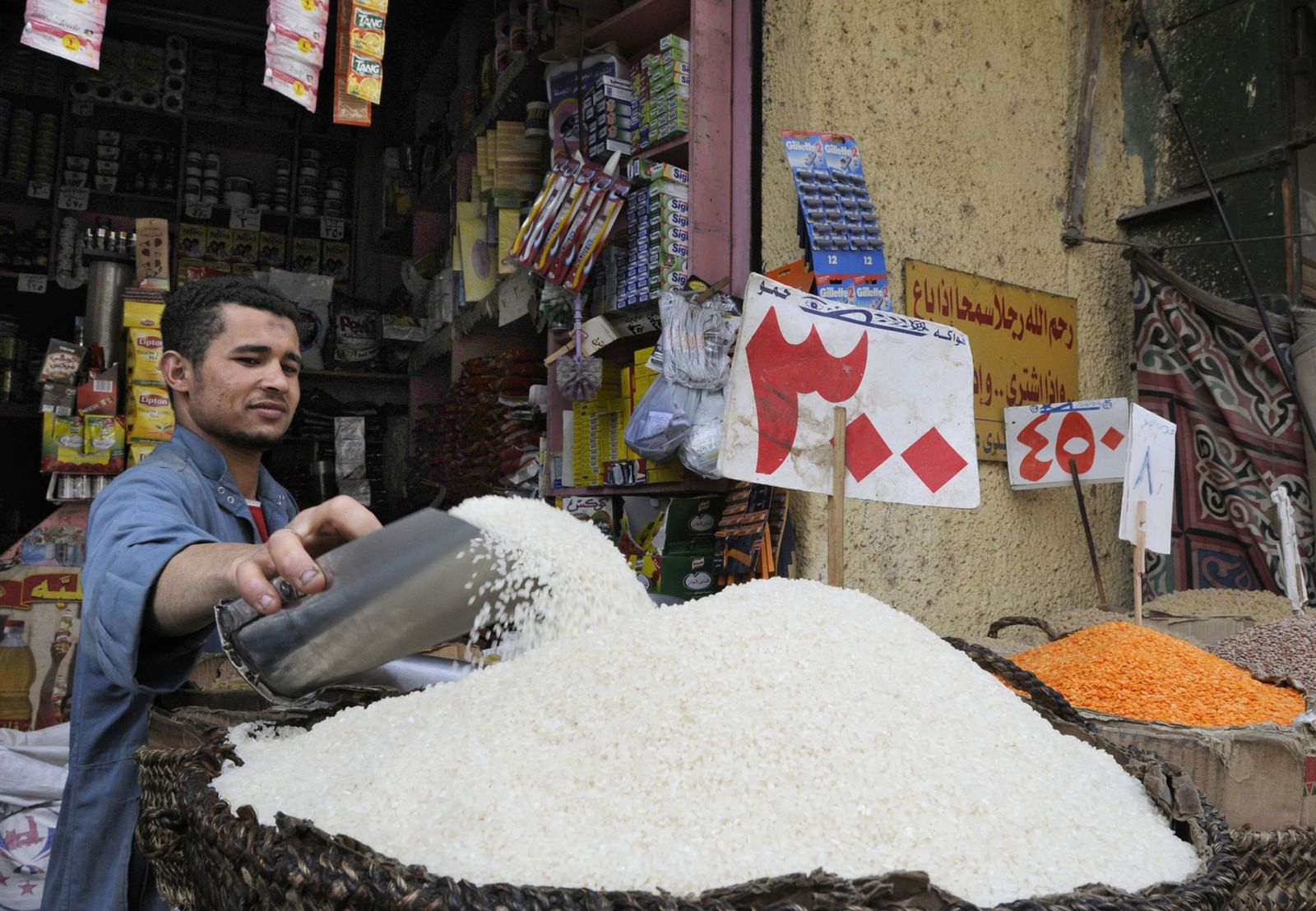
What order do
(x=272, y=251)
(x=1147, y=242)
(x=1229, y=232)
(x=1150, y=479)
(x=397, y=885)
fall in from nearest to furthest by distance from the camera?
(x=397, y=885) < (x=1150, y=479) < (x=1229, y=232) < (x=1147, y=242) < (x=272, y=251)

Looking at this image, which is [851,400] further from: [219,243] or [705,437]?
[219,243]

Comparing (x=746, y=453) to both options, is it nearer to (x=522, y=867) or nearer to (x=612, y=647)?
(x=612, y=647)

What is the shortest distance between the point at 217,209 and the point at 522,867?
473 cm

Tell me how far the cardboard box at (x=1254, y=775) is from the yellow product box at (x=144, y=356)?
2.71m

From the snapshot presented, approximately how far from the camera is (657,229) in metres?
2.37

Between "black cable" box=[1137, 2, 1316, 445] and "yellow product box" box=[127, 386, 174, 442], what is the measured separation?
316 centimetres

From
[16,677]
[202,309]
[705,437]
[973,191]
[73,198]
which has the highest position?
[73,198]

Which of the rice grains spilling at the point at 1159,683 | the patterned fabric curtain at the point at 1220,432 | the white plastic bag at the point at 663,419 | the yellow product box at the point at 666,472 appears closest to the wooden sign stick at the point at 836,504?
the rice grains spilling at the point at 1159,683

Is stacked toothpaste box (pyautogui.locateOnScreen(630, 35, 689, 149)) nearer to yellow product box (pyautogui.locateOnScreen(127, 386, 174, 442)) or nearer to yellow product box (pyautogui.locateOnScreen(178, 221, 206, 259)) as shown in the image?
yellow product box (pyautogui.locateOnScreen(127, 386, 174, 442))

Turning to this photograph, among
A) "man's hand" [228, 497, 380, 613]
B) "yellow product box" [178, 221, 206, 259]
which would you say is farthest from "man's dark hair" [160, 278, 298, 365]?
"yellow product box" [178, 221, 206, 259]

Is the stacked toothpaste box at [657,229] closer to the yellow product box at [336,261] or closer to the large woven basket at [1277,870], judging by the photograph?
the large woven basket at [1277,870]

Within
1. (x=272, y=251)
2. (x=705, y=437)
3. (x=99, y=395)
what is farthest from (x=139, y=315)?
(x=272, y=251)

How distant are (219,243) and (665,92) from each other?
3.04 meters

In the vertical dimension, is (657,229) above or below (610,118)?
below
